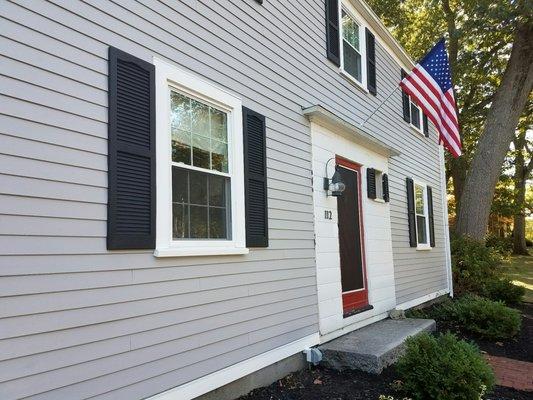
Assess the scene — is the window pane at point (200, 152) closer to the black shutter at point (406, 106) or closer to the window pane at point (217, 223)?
the window pane at point (217, 223)

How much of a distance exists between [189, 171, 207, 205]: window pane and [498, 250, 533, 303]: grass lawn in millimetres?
10909

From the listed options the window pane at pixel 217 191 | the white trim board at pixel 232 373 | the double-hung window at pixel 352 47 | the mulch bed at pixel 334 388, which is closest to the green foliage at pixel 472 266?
the double-hung window at pixel 352 47

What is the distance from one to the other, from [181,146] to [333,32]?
4.01 meters

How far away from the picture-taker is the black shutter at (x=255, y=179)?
180 inches

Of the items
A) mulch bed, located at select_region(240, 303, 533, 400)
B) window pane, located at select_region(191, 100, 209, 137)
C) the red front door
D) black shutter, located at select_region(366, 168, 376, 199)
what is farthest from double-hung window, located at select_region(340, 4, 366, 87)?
mulch bed, located at select_region(240, 303, 533, 400)

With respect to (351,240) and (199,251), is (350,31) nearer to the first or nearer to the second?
(351,240)

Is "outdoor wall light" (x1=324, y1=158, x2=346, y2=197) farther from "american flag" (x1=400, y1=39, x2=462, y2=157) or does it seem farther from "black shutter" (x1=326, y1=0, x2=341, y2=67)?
"american flag" (x1=400, y1=39, x2=462, y2=157)

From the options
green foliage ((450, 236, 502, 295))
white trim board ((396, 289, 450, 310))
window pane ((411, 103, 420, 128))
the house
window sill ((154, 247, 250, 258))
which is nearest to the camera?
the house

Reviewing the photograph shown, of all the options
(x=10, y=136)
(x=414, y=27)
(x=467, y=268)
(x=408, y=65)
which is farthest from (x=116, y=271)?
(x=414, y=27)

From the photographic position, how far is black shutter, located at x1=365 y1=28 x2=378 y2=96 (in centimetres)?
818

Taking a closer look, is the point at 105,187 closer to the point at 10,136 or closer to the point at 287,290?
the point at 10,136

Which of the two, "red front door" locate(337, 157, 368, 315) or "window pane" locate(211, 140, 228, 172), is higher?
"window pane" locate(211, 140, 228, 172)

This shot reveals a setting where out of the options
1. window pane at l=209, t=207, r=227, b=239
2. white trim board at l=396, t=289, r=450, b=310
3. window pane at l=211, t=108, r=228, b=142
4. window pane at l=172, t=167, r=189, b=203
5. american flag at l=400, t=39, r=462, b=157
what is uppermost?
american flag at l=400, t=39, r=462, b=157

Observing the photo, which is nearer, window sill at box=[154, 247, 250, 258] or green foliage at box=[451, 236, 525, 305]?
window sill at box=[154, 247, 250, 258]
